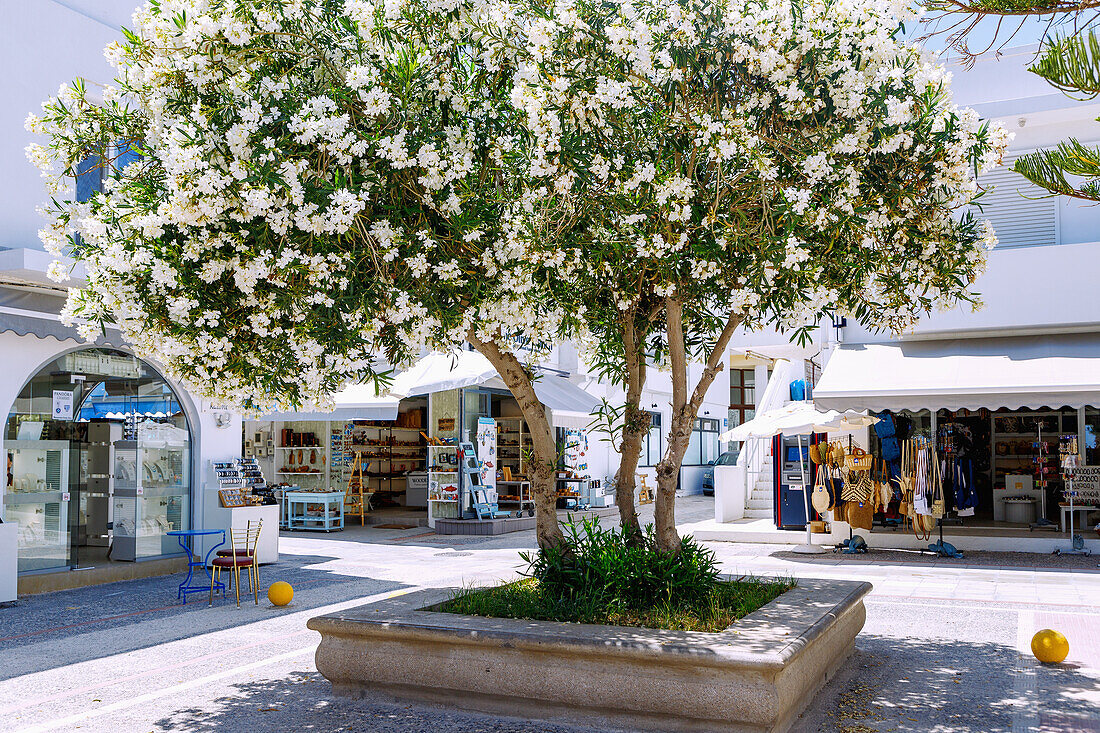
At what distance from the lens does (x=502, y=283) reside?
596cm

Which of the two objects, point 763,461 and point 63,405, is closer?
point 63,405

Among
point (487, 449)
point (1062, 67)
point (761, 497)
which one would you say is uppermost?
point (1062, 67)

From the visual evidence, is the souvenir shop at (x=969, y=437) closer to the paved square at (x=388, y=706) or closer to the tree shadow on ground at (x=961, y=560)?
the tree shadow on ground at (x=961, y=560)

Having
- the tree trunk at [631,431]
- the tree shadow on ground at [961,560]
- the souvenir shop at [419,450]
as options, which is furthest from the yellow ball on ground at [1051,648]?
the souvenir shop at [419,450]

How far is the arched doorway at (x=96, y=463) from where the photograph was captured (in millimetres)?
10977

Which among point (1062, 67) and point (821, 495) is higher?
point (1062, 67)

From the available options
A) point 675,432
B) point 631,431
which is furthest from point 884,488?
point 631,431

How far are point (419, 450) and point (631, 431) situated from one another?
16.0 m

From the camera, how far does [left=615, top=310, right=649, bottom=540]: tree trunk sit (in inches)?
285

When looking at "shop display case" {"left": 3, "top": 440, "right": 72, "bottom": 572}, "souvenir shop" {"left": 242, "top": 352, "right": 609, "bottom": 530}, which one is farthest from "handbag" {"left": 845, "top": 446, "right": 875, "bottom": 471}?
"shop display case" {"left": 3, "top": 440, "right": 72, "bottom": 572}

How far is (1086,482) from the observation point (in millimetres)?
14398

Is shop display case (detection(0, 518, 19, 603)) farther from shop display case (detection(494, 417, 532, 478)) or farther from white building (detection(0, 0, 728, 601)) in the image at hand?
shop display case (detection(494, 417, 532, 478))

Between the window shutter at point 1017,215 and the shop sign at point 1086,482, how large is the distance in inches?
143

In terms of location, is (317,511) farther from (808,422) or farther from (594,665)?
(594,665)
